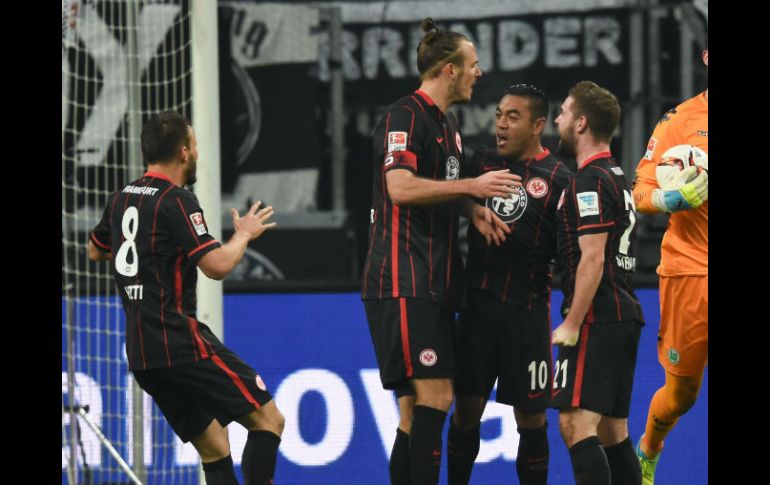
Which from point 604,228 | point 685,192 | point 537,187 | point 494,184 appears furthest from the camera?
point 685,192

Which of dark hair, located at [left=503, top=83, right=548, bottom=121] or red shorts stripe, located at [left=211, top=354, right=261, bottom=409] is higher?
dark hair, located at [left=503, top=83, right=548, bottom=121]

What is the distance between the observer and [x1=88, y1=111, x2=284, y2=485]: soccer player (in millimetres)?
5305

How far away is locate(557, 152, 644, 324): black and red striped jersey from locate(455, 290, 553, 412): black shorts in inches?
9.3

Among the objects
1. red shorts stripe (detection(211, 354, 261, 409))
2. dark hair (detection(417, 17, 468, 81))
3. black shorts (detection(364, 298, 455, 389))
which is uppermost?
dark hair (detection(417, 17, 468, 81))

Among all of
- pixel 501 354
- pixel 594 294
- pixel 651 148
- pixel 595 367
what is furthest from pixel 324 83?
pixel 595 367

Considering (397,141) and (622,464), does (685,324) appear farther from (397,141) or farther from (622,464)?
(397,141)

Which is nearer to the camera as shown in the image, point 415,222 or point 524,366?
point 415,222

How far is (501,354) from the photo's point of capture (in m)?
5.59

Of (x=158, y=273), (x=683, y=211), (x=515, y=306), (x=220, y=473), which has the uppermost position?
(x=683, y=211)

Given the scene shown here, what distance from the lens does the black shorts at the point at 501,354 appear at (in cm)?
557

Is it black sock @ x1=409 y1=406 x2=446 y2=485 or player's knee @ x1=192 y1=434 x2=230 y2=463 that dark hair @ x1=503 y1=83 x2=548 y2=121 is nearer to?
black sock @ x1=409 y1=406 x2=446 y2=485

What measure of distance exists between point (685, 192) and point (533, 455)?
1.30 m

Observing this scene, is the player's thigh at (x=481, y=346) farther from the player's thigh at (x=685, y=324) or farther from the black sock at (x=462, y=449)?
the player's thigh at (x=685, y=324)

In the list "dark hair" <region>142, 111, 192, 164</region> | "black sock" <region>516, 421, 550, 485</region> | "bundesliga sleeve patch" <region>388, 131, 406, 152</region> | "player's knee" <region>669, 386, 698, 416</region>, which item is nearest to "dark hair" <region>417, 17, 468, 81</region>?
"bundesliga sleeve patch" <region>388, 131, 406, 152</region>
